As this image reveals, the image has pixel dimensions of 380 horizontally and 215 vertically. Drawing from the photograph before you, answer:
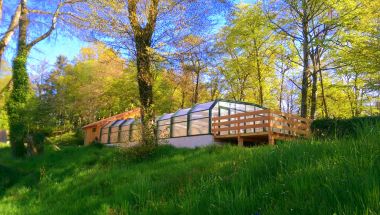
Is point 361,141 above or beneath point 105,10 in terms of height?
beneath

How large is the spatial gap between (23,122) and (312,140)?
1961cm

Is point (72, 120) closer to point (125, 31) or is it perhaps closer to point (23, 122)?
point (23, 122)

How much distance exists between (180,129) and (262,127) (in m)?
7.55

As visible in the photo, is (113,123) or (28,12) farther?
(113,123)

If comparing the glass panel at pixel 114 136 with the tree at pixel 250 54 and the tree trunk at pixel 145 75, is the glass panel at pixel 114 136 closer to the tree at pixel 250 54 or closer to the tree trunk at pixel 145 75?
the tree at pixel 250 54

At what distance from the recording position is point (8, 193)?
1136 cm

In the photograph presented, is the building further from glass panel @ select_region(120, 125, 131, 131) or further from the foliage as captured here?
the foliage

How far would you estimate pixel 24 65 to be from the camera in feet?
73.2

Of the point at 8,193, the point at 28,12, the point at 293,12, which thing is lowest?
the point at 8,193

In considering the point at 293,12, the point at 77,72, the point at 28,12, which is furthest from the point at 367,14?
the point at 77,72

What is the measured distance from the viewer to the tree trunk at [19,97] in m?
21.3

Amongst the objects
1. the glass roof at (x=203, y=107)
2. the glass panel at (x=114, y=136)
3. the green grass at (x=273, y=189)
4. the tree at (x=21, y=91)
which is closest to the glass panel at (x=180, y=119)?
the glass roof at (x=203, y=107)

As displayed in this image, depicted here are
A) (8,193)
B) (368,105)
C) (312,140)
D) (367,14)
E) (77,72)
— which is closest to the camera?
(312,140)

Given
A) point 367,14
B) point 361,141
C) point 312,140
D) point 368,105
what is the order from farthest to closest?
1. point 368,105
2. point 367,14
3. point 312,140
4. point 361,141
